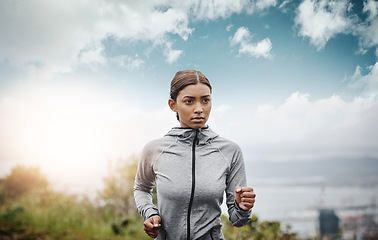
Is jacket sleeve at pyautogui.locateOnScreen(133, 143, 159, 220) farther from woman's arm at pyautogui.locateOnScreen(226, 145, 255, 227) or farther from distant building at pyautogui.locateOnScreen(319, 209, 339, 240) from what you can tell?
distant building at pyautogui.locateOnScreen(319, 209, 339, 240)

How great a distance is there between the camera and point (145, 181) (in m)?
1.93

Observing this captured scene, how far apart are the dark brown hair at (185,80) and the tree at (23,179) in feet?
23.0

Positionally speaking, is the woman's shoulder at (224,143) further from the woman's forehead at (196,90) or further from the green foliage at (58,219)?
the green foliage at (58,219)

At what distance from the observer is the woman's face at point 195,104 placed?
5.73ft

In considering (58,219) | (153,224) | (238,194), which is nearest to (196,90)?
(238,194)

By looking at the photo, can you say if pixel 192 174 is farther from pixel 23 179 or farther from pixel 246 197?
pixel 23 179

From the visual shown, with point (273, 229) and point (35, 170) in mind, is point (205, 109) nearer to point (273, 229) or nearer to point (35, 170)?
Result: point (273, 229)

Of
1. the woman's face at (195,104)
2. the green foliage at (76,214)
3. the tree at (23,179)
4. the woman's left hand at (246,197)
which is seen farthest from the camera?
the tree at (23,179)

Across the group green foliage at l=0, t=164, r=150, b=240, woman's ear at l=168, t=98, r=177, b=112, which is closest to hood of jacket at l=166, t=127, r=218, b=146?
woman's ear at l=168, t=98, r=177, b=112

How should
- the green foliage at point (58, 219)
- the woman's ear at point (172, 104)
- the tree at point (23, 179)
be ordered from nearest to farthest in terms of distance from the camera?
the woman's ear at point (172, 104) < the green foliage at point (58, 219) < the tree at point (23, 179)

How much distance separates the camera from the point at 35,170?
7.64 meters

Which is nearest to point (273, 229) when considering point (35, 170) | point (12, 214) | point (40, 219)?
point (40, 219)

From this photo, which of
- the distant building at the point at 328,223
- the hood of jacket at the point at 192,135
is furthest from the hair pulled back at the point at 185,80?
the distant building at the point at 328,223

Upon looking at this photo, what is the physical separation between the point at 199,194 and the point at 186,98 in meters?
0.57
